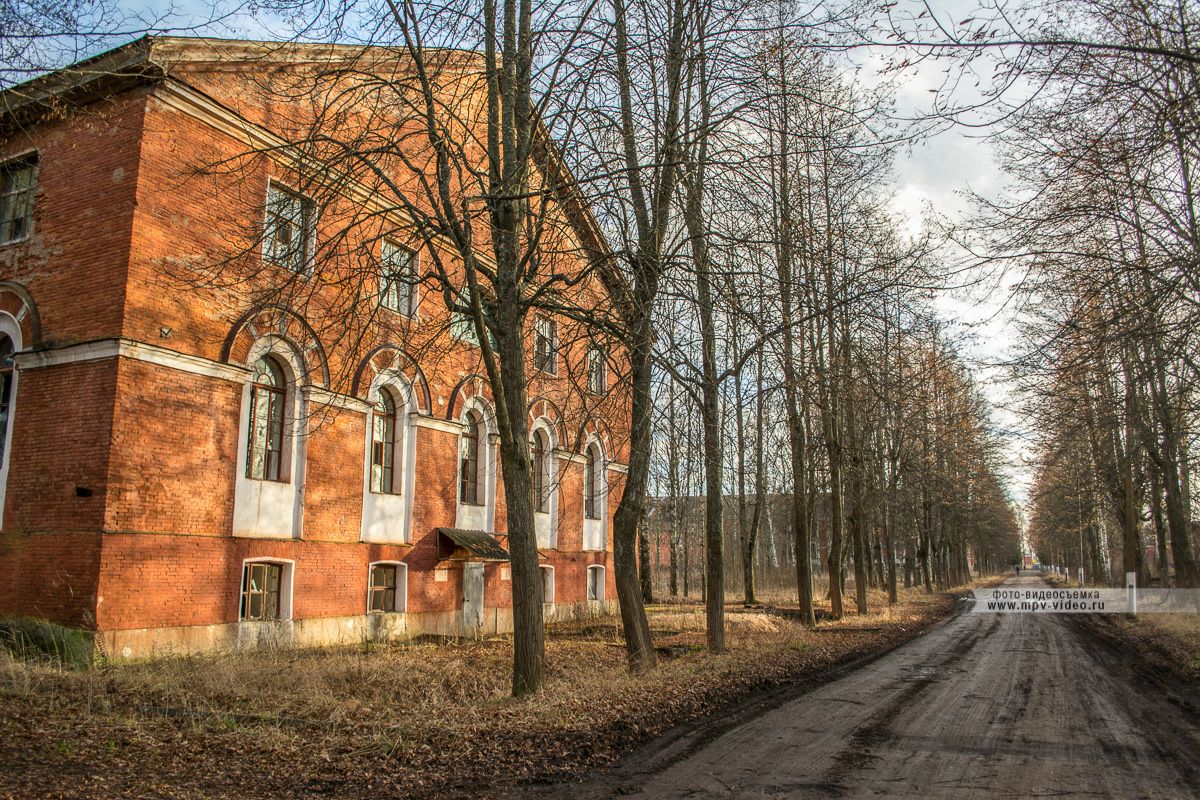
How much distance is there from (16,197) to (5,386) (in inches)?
137

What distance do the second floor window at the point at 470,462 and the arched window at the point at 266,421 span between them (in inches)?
220

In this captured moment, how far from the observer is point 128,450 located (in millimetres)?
12102

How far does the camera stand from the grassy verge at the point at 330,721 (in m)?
6.02

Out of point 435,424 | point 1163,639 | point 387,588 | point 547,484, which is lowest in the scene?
point 1163,639

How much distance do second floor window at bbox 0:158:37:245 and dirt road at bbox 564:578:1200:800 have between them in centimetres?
1417

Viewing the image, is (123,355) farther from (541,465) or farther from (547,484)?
(547,484)

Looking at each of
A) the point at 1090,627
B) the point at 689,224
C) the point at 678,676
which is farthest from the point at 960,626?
the point at 689,224

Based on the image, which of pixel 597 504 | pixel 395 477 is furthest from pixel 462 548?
pixel 597 504

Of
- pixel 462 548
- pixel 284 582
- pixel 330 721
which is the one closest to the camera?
pixel 330 721

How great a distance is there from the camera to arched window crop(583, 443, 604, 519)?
85.6ft

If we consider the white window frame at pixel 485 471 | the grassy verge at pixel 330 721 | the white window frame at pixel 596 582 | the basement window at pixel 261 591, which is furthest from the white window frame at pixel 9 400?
the white window frame at pixel 596 582

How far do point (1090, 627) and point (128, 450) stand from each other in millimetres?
24817

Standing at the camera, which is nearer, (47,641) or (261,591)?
(47,641)

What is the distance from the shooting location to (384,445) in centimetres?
1805
